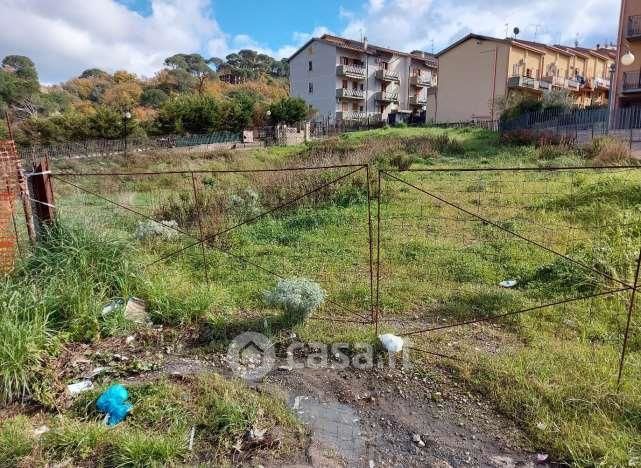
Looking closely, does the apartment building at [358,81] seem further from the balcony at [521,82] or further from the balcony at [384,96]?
the balcony at [521,82]

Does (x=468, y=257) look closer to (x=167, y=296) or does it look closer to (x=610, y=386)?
(x=610, y=386)

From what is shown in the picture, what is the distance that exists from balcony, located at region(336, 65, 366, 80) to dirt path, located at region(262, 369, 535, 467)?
138 feet

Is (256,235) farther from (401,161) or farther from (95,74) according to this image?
(95,74)

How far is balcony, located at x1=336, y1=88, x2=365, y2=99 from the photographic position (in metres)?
42.6

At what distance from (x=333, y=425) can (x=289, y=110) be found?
34216 mm

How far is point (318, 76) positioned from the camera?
43719 mm

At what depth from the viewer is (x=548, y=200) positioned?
8.31 meters

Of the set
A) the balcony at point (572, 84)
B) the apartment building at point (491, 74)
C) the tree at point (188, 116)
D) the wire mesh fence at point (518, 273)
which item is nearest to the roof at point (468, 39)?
the apartment building at point (491, 74)

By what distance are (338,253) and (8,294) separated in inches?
153

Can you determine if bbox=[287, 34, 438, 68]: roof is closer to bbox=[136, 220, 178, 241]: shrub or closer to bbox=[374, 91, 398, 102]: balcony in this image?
bbox=[374, 91, 398, 102]: balcony

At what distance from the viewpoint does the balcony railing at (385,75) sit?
45562 millimetres

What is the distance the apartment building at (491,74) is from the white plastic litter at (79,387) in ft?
116

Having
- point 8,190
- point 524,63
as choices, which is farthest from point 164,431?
point 524,63

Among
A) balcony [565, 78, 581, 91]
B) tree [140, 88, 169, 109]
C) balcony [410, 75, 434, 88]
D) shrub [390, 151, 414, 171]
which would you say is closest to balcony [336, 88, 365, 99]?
balcony [410, 75, 434, 88]
